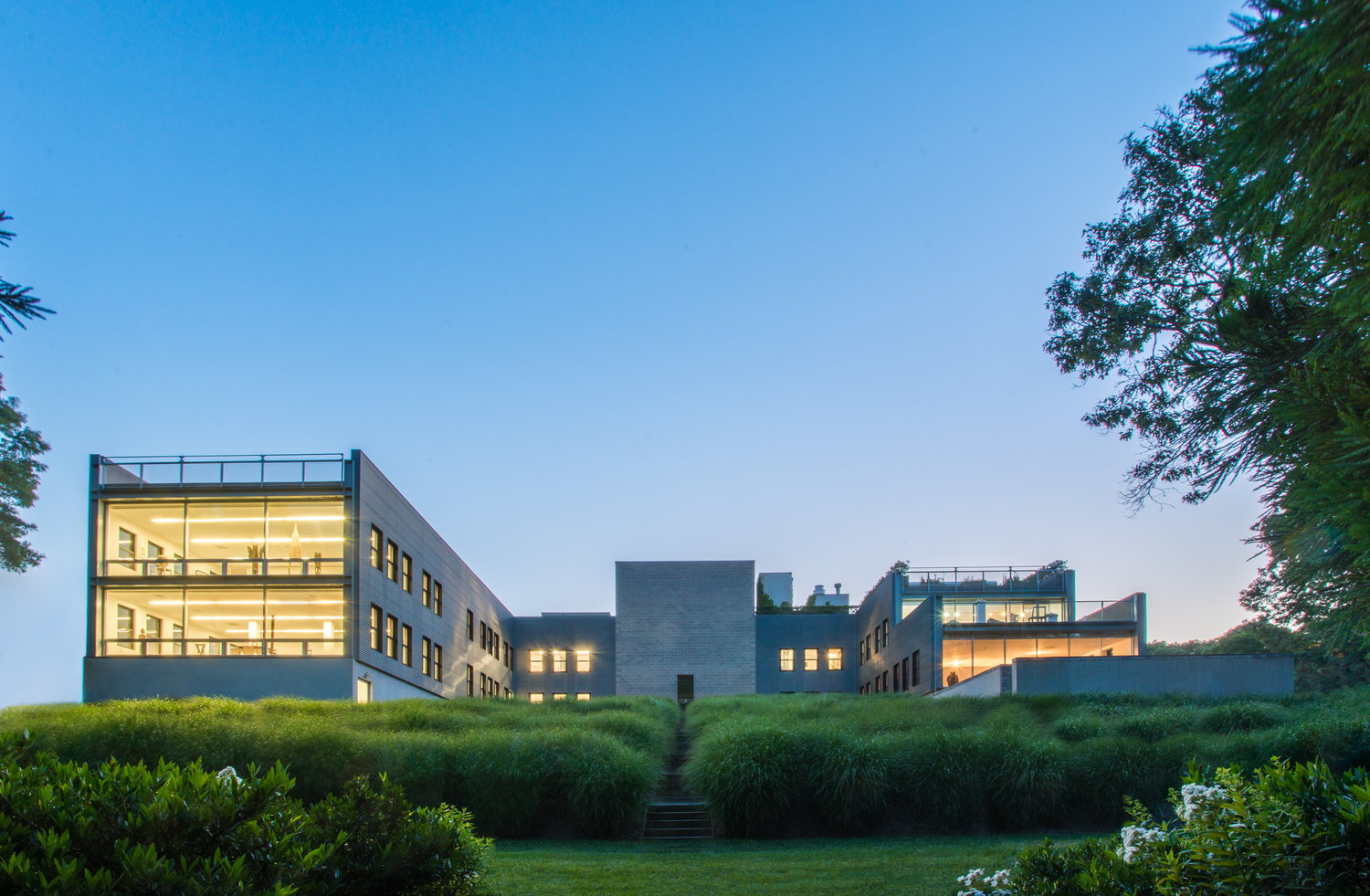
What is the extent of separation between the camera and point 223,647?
26297mm

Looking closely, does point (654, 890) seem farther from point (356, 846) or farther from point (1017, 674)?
point (1017, 674)

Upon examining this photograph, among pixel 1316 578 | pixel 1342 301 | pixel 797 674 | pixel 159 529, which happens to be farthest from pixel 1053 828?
pixel 797 674

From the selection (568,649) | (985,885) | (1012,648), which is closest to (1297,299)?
(985,885)

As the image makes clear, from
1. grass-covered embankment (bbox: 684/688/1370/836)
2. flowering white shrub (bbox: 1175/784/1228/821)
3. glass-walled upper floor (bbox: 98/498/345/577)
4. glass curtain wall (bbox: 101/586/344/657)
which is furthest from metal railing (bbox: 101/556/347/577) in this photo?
flowering white shrub (bbox: 1175/784/1228/821)

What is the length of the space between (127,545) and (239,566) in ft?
11.2

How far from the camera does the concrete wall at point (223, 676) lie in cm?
2538

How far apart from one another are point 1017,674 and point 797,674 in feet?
73.7

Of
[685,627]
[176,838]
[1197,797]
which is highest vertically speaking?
[1197,797]

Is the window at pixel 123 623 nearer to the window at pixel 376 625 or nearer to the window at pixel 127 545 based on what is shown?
the window at pixel 127 545

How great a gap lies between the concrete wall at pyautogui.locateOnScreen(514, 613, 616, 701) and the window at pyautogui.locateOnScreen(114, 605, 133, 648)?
22.3 m

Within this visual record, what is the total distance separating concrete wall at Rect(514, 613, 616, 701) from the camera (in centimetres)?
4550

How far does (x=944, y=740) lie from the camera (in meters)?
14.4

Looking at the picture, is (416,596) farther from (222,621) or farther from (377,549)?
(222,621)

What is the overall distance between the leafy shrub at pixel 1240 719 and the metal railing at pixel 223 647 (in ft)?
69.5
